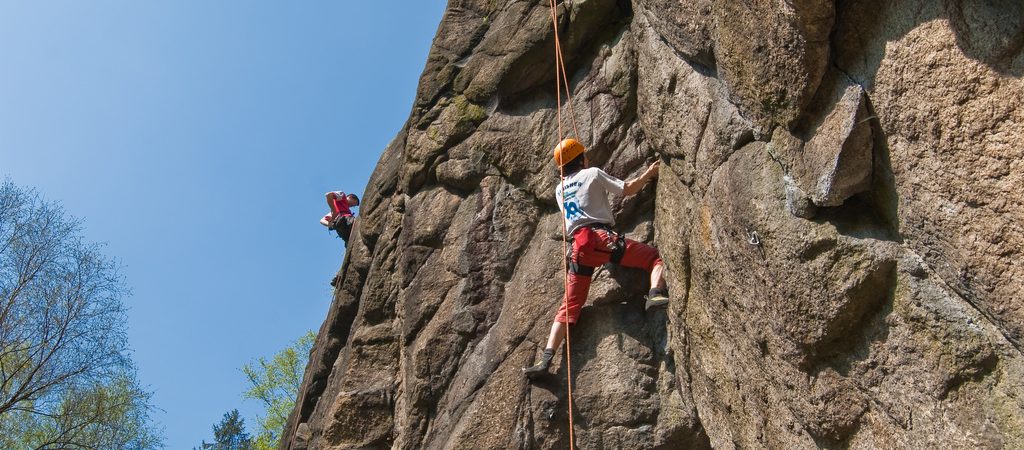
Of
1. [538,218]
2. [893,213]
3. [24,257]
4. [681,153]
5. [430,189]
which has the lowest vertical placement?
[893,213]

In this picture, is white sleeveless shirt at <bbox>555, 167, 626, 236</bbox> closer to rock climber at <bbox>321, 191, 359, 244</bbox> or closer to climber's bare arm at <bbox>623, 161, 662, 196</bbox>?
climber's bare arm at <bbox>623, 161, 662, 196</bbox>

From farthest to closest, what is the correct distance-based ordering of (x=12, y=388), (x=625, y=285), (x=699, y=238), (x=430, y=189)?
(x=12, y=388) → (x=430, y=189) → (x=625, y=285) → (x=699, y=238)

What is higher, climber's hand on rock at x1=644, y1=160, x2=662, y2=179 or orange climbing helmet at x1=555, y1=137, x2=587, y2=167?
orange climbing helmet at x1=555, y1=137, x2=587, y2=167

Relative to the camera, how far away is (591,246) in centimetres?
781

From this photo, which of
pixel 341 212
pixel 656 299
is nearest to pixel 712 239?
pixel 656 299

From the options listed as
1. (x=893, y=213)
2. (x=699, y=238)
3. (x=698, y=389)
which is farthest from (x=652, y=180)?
(x=893, y=213)

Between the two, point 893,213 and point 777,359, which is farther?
point 777,359

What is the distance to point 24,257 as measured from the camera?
1859cm

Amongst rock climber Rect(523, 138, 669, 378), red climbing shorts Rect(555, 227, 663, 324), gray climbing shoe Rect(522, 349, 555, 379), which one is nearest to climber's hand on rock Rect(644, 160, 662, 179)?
rock climber Rect(523, 138, 669, 378)

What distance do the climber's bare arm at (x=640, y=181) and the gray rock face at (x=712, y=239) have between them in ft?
0.65

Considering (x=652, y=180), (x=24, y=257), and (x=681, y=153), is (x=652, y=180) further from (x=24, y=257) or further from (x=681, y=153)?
(x=24, y=257)

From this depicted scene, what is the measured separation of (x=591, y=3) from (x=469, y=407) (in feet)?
15.0

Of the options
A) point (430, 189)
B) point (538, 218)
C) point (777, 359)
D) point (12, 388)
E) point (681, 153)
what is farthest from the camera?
point (12, 388)

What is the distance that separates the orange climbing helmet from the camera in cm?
844
